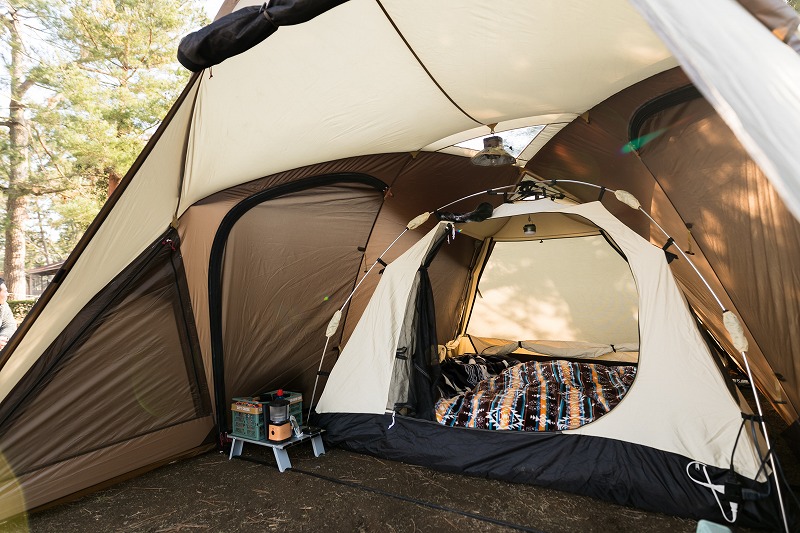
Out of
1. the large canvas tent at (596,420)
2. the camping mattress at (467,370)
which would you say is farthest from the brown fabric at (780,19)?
the camping mattress at (467,370)

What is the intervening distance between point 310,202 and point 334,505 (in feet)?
6.76

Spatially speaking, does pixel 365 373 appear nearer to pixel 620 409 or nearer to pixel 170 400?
pixel 170 400

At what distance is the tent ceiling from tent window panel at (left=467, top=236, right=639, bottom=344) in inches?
92.7

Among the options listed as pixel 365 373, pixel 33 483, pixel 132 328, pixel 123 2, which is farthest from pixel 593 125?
pixel 123 2

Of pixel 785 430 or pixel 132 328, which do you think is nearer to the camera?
pixel 132 328

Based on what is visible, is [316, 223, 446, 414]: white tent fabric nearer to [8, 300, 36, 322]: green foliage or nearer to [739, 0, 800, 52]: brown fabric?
[739, 0, 800, 52]: brown fabric

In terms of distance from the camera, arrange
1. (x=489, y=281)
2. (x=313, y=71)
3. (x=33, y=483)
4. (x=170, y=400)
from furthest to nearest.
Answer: (x=489, y=281) → (x=170, y=400) → (x=33, y=483) → (x=313, y=71)

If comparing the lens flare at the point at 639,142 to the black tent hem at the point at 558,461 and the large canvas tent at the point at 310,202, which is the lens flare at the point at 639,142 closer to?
the large canvas tent at the point at 310,202

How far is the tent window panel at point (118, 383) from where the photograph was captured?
249 cm

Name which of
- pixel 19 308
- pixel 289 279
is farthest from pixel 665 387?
pixel 19 308

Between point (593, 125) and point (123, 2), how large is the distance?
9.59 m

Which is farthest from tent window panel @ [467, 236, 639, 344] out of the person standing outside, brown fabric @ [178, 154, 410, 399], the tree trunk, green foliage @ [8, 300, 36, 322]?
green foliage @ [8, 300, 36, 322]

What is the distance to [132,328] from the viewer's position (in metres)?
2.83

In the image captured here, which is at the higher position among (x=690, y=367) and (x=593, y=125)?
(x=593, y=125)
